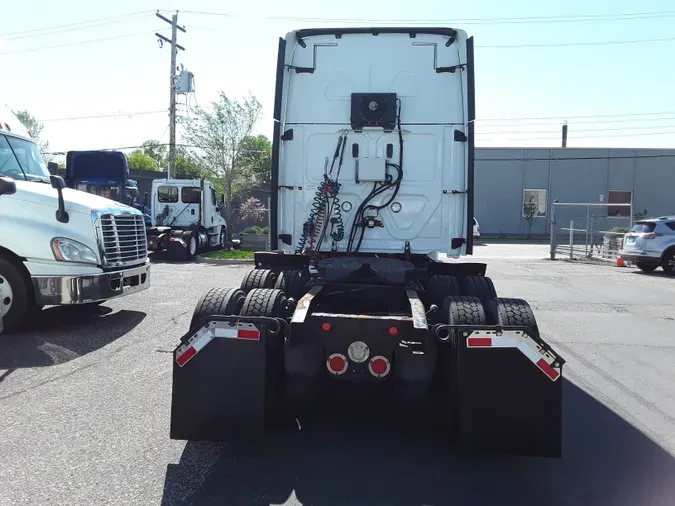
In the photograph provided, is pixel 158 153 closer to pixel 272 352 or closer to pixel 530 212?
pixel 530 212

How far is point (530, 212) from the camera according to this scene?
4006 centimetres

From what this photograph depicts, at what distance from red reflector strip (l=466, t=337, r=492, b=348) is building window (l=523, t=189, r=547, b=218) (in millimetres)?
38680

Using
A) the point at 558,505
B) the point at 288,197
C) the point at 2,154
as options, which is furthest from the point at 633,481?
the point at 2,154

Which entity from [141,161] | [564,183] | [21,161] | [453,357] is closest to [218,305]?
[453,357]

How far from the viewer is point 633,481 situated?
149 inches

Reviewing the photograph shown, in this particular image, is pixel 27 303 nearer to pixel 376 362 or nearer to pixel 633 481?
pixel 376 362

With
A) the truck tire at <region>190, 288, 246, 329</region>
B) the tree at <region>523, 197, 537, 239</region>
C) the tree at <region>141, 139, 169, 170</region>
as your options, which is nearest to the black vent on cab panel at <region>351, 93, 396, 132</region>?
the truck tire at <region>190, 288, 246, 329</region>

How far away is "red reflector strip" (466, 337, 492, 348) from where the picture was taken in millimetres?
3764

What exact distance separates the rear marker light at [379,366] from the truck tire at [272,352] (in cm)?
66

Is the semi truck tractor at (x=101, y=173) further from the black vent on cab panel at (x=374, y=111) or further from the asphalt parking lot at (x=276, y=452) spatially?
the black vent on cab panel at (x=374, y=111)

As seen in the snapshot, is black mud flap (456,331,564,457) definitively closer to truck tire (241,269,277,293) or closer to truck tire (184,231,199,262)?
truck tire (241,269,277,293)

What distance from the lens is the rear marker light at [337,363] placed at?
4012 mm

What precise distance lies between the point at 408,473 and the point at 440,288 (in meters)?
2.02

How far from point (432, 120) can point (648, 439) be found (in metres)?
3.46
